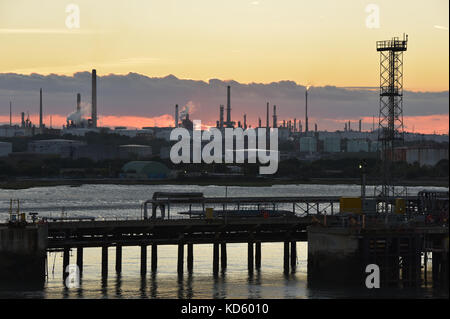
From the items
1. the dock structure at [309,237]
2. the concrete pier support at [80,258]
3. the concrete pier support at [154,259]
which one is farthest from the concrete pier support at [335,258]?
the concrete pier support at [80,258]

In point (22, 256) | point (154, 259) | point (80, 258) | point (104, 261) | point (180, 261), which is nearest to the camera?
point (22, 256)

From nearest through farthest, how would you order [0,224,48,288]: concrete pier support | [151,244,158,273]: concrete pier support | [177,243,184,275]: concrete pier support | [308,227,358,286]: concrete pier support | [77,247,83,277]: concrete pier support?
[308,227,358,286]: concrete pier support, [0,224,48,288]: concrete pier support, [77,247,83,277]: concrete pier support, [177,243,184,275]: concrete pier support, [151,244,158,273]: concrete pier support

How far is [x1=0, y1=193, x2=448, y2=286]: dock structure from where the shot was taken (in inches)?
2844

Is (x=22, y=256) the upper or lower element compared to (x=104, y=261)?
upper

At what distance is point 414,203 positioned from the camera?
9262 cm

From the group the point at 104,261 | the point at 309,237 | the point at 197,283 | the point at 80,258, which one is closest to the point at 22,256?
the point at 104,261

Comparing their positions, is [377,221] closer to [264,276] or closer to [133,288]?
[264,276]

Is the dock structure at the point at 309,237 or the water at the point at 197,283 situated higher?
the dock structure at the point at 309,237

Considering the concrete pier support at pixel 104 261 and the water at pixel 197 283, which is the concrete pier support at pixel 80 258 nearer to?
the water at pixel 197 283

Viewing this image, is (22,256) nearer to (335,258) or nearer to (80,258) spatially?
(80,258)

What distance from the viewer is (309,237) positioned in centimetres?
7519

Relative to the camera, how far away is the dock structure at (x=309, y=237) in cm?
7225

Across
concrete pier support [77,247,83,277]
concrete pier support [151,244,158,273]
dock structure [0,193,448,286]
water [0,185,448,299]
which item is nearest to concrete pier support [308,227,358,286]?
dock structure [0,193,448,286]

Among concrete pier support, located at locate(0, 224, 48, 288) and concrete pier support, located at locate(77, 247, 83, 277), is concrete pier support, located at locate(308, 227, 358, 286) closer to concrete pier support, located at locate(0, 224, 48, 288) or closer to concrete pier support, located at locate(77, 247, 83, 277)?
concrete pier support, located at locate(77, 247, 83, 277)
